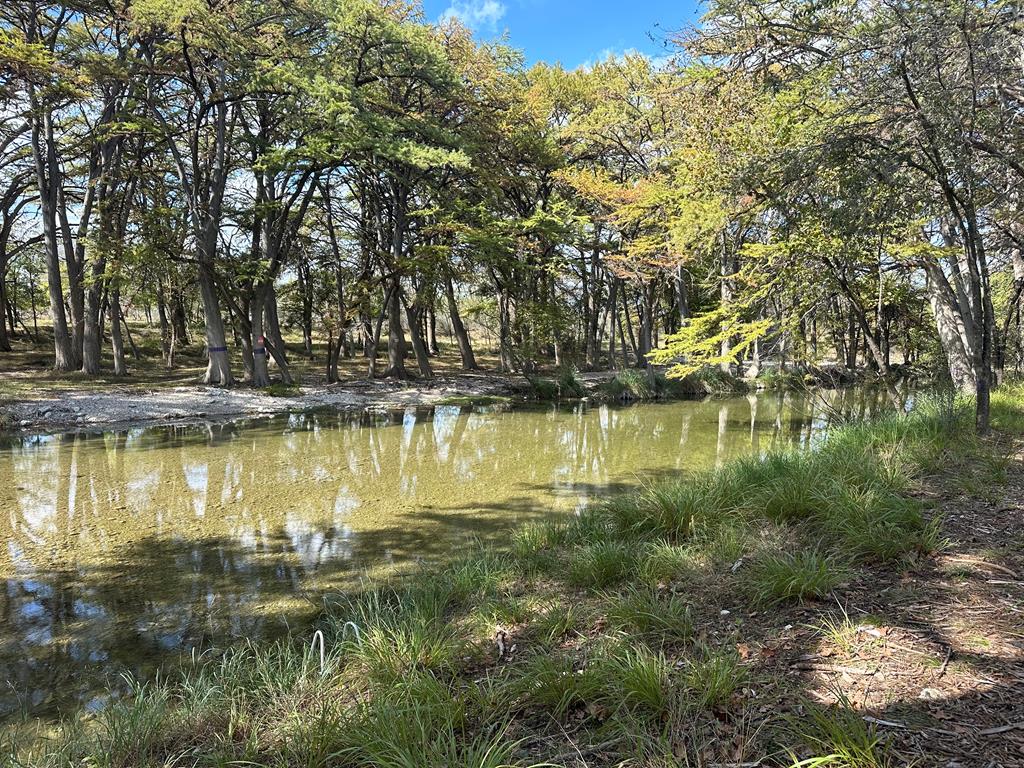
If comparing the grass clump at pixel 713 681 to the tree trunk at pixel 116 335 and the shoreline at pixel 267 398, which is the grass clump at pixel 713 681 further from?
the tree trunk at pixel 116 335

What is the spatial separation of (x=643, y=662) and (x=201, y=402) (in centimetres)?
1575

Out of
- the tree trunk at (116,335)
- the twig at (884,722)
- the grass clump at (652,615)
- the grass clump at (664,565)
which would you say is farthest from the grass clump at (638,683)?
the tree trunk at (116,335)

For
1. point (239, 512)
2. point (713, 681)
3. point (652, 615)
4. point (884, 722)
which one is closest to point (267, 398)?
point (239, 512)

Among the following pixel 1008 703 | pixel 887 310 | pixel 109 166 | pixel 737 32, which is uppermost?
pixel 109 166

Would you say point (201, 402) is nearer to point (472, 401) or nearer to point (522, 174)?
point (472, 401)

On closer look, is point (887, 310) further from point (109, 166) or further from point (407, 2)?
point (109, 166)

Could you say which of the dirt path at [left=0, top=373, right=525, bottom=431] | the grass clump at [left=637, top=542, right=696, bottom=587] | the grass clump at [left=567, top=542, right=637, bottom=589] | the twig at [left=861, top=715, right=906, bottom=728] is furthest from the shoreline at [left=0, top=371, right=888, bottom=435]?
the twig at [left=861, top=715, right=906, bottom=728]

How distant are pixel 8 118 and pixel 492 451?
19943 mm

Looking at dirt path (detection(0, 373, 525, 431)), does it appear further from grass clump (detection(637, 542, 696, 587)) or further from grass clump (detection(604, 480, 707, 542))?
grass clump (detection(637, 542, 696, 587))

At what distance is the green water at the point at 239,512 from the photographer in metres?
4.13

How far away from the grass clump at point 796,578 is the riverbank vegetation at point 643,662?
0.02 meters

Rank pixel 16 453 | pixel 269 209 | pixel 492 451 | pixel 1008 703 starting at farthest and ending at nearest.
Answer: pixel 269 209, pixel 492 451, pixel 16 453, pixel 1008 703

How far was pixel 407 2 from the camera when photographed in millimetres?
18438

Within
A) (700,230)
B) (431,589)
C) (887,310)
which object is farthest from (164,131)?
(887,310)
